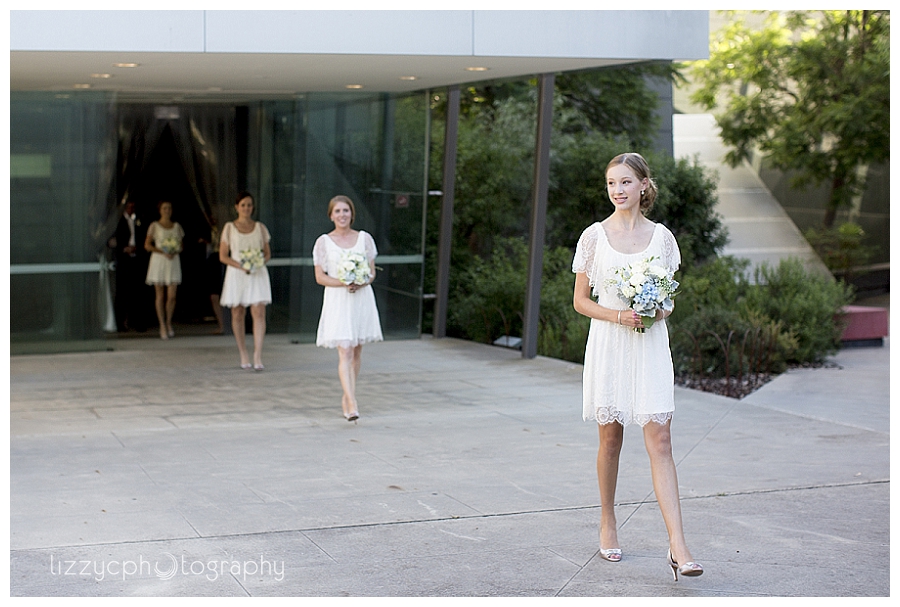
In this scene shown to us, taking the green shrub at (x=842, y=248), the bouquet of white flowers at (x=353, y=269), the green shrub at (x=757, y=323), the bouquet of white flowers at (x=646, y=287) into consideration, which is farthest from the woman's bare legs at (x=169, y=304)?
the green shrub at (x=842, y=248)

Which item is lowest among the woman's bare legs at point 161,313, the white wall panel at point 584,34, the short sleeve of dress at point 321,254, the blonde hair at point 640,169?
the woman's bare legs at point 161,313

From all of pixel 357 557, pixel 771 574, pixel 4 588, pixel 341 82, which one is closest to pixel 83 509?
pixel 4 588

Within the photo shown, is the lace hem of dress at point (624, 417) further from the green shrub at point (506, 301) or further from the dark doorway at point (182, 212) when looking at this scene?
the dark doorway at point (182, 212)

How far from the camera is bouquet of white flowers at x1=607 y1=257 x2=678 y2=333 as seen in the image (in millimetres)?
4863

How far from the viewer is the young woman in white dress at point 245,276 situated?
37.4ft

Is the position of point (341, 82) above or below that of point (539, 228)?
above

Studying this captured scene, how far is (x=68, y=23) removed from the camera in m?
8.38

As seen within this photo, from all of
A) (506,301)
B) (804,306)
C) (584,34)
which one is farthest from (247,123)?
(804,306)

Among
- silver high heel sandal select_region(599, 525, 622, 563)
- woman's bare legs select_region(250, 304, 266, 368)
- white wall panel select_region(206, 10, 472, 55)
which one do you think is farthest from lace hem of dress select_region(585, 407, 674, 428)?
woman's bare legs select_region(250, 304, 266, 368)

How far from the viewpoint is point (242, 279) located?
1141 cm

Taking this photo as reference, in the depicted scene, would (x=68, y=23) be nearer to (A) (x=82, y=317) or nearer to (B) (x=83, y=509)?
(B) (x=83, y=509)

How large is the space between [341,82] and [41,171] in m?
3.76

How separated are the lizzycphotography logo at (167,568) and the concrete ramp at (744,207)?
20.8 meters

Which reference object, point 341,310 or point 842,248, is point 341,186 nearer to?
point 341,310
